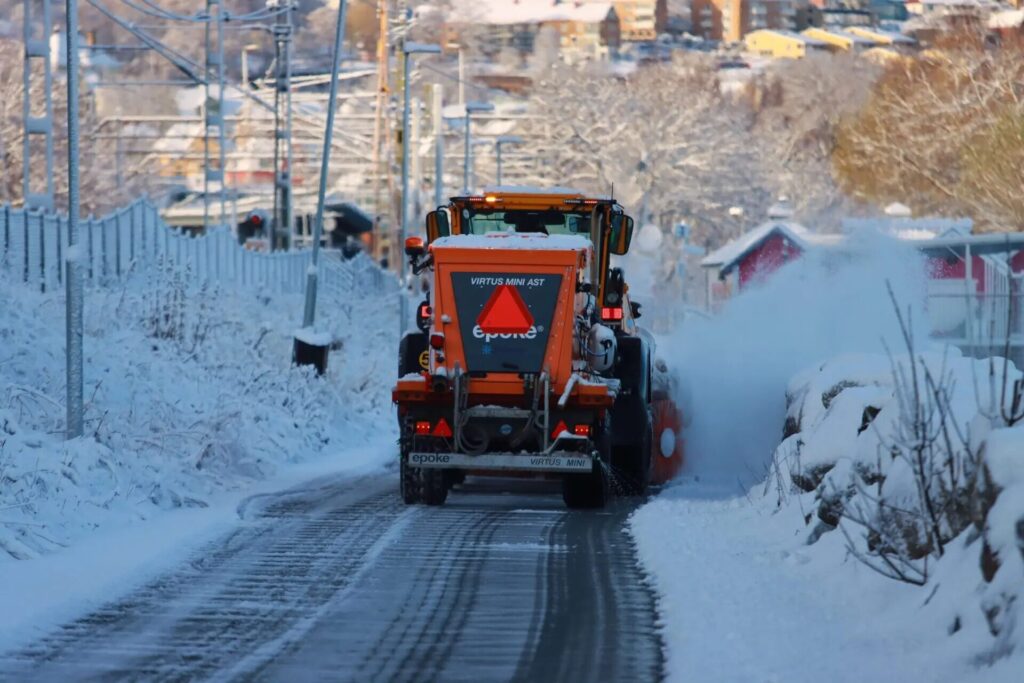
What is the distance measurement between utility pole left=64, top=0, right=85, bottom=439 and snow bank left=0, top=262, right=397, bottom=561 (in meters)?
0.48

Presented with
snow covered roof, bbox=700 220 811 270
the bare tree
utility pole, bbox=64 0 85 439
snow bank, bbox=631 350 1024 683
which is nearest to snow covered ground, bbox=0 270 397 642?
utility pole, bbox=64 0 85 439

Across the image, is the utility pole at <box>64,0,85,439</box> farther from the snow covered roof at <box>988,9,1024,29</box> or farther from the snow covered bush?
the snow covered roof at <box>988,9,1024,29</box>

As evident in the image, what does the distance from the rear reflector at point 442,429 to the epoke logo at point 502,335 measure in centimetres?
90

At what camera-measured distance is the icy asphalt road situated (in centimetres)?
1049

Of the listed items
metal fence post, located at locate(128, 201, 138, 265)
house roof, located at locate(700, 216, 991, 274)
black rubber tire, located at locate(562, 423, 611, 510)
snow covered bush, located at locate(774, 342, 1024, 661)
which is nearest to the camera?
snow covered bush, located at locate(774, 342, 1024, 661)

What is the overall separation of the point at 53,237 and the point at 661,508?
16365 mm

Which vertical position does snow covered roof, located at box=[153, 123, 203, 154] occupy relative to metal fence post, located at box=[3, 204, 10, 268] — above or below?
above

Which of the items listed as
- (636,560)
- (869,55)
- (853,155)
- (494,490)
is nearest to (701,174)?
(853,155)

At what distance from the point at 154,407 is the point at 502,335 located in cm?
646

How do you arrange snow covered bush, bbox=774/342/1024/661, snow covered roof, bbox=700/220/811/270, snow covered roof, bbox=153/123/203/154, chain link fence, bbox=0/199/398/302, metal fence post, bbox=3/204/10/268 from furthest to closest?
1. snow covered roof, bbox=153/123/203/154
2. snow covered roof, bbox=700/220/811/270
3. chain link fence, bbox=0/199/398/302
4. metal fence post, bbox=3/204/10/268
5. snow covered bush, bbox=774/342/1024/661

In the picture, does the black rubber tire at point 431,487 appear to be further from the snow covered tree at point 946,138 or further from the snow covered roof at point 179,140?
the snow covered roof at point 179,140

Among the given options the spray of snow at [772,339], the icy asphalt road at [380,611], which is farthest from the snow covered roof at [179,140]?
the icy asphalt road at [380,611]

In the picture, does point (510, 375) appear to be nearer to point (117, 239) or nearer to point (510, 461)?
point (510, 461)

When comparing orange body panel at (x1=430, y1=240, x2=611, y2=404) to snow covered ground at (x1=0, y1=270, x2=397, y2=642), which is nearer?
snow covered ground at (x1=0, y1=270, x2=397, y2=642)
